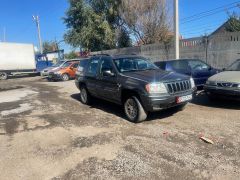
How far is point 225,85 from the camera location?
775cm

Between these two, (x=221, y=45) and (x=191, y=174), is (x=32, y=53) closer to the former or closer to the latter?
(x=221, y=45)

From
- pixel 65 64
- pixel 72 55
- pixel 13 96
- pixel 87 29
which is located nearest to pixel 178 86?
pixel 13 96

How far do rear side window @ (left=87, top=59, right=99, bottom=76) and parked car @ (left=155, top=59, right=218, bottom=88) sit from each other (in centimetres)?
295

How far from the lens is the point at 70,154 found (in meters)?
5.02

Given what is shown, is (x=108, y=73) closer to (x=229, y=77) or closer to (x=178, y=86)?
(x=178, y=86)

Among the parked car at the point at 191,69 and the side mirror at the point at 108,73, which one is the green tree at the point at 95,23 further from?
the side mirror at the point at 108,73

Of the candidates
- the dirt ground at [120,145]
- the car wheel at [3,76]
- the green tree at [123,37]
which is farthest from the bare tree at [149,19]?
the dirt ground at [120,145]

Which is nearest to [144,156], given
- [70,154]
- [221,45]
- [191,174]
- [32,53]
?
[191,174]

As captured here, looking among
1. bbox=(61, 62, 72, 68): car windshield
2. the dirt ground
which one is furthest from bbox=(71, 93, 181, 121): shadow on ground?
bbox=(61, 62, 72, 68): car windshield

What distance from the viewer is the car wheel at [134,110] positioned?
669 centimetres

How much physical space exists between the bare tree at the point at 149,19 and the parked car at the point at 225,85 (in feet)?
53.9

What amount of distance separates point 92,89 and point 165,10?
1805 centimetres

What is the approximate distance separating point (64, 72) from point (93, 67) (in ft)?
39.2

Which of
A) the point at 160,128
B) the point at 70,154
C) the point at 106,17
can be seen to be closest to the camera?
the point at 70,154
